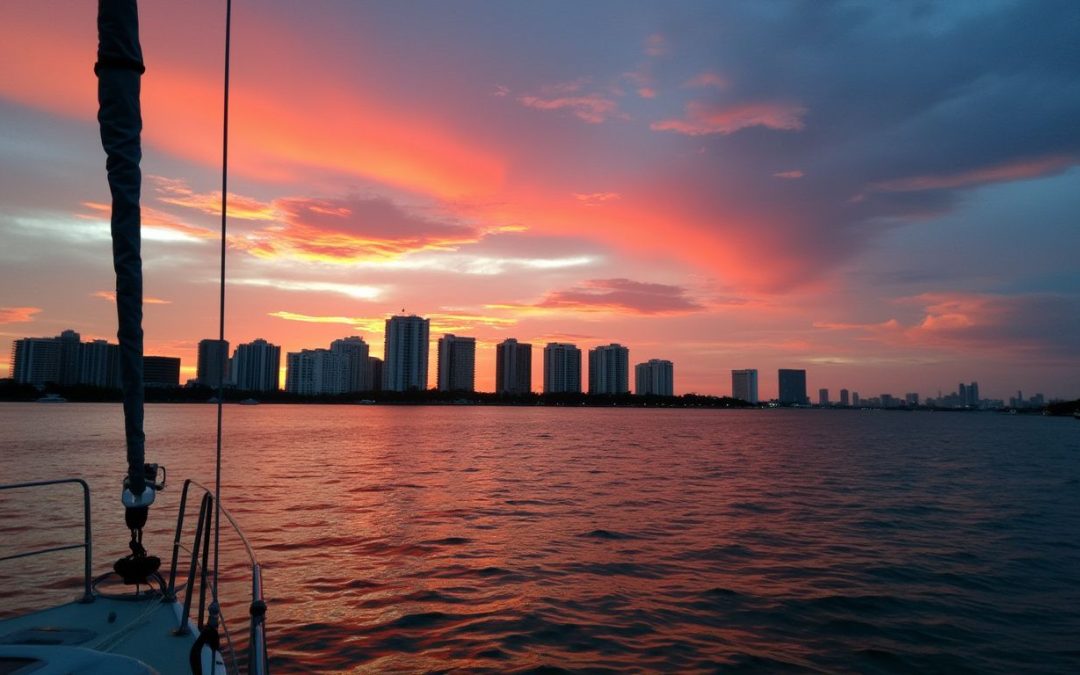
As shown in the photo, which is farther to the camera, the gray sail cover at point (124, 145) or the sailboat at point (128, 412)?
the gray sail cover at point (124, 145)

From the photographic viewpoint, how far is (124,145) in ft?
17.8

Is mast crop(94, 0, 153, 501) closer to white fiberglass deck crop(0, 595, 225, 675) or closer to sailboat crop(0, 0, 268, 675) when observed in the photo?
sailboat crop(0, 0, 268, 675)

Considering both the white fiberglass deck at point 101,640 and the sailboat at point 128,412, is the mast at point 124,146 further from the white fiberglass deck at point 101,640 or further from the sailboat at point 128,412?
the white fiberglass deck at point 101,640

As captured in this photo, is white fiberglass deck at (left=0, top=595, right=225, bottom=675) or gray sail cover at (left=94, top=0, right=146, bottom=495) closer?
white fiberglass deck at (left=0, top=595, right=225, bottom=675)

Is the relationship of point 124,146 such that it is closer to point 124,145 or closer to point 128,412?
point 124,145

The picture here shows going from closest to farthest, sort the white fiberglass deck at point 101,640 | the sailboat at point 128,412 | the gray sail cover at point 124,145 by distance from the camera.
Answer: the white fiberglass deck at point 101,640 < the sailboat at point 128,412 < the gray sail cover at point 124,145

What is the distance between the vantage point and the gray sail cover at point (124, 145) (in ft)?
17.7

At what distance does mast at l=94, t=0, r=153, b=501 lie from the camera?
17.7ft

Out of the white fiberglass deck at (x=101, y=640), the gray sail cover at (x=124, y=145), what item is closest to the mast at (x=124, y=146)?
the gray sail cover at (x=124, y=145)

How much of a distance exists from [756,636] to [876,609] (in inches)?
138

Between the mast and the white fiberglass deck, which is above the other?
the mast

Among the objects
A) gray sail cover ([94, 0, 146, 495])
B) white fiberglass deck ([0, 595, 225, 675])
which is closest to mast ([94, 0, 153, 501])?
gray sail cover ([94, 0, 146, 495])

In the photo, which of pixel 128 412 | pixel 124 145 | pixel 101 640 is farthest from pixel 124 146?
pixel 101 640

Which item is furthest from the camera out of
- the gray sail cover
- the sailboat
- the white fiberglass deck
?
the gray sail cover
